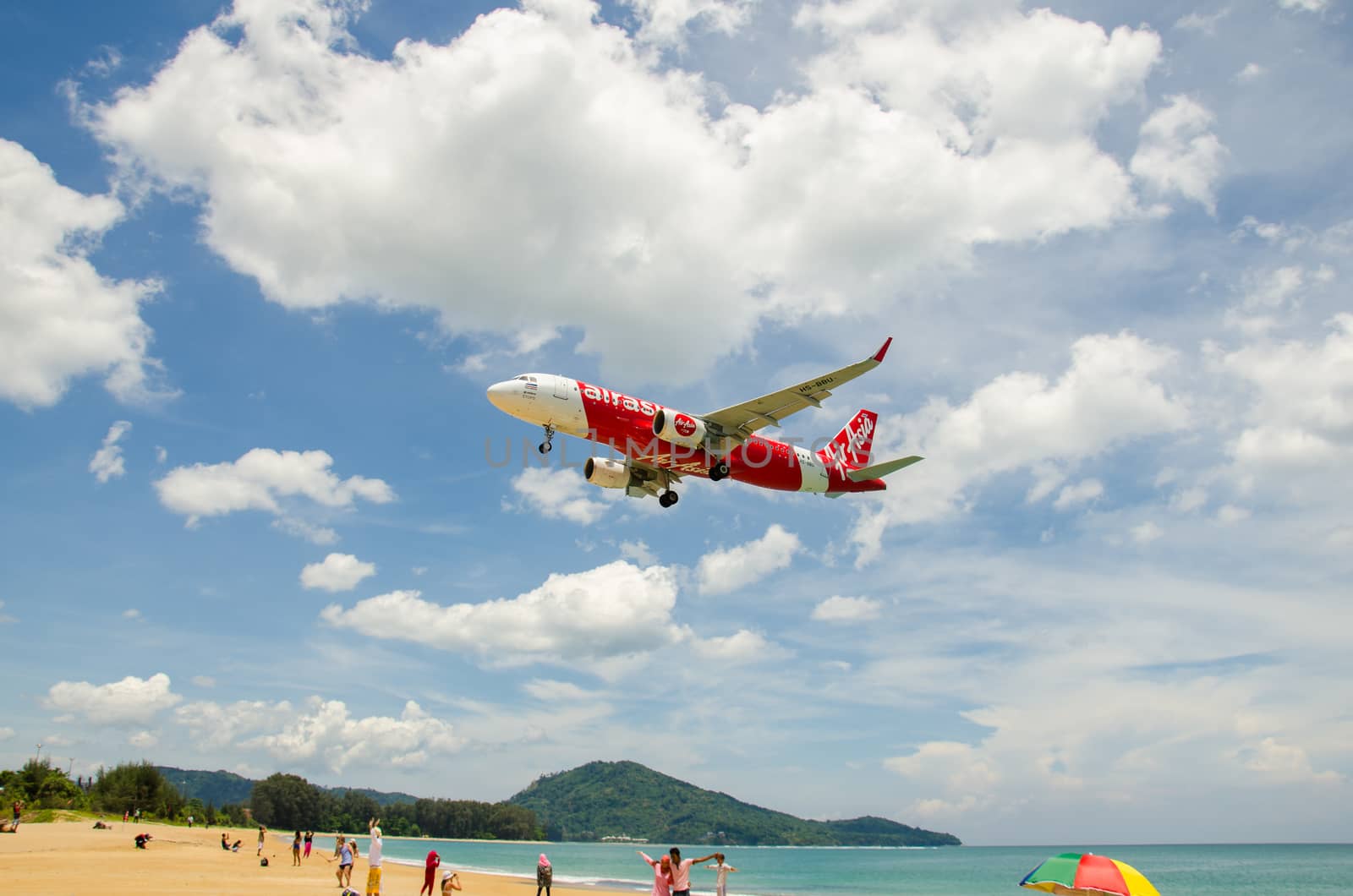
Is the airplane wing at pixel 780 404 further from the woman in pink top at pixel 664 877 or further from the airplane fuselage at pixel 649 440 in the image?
the woman in pink top at pixel 664 877

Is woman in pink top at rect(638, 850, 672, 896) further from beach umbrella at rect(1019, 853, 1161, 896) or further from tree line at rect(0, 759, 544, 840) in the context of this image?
tree line at rect(0, 759, 544, 840)

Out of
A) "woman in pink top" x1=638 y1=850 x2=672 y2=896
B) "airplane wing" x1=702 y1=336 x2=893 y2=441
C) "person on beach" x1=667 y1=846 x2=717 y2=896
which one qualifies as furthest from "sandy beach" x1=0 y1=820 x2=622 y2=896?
"airplane wing" x1=702 y1=336 x2=893 y2=441

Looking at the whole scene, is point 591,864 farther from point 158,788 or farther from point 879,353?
point 879,353

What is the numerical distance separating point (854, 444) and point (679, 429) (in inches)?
661

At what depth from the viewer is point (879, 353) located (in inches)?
1373

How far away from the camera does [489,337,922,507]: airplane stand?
34.6 meters

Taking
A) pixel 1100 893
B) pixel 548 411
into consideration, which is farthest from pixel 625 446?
pixel 1100 893

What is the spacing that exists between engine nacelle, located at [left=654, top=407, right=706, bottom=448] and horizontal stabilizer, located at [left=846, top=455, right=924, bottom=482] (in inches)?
407

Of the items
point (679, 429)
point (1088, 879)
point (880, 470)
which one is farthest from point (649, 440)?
point (1088, 879)

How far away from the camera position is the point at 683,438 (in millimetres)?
37906

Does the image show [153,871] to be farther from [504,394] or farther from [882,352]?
[882,352]

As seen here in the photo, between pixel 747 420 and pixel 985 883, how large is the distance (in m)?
101

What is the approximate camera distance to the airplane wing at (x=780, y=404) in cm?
3538

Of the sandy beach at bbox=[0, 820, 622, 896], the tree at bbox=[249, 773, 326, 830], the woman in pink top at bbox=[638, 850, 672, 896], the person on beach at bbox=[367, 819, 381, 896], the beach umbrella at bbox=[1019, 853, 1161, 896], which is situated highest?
the beach umbrella at bbox=[1019, 853, 1161, 896]
